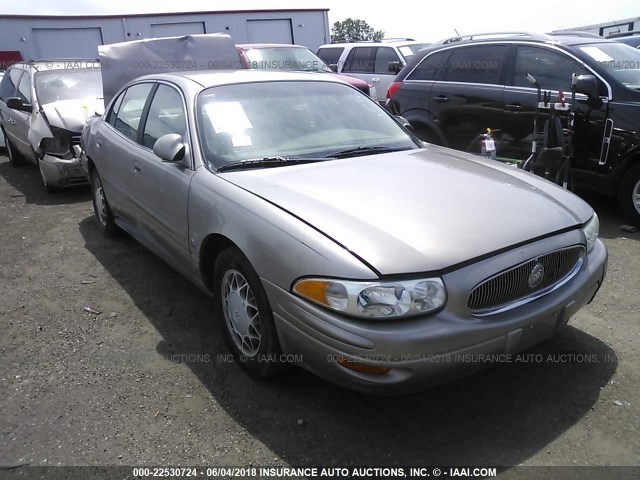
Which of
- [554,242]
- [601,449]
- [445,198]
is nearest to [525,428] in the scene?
[601,449]

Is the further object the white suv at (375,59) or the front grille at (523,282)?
the white suv at (375,59)

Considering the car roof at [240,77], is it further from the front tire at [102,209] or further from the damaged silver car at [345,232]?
the front tire at [102,209]

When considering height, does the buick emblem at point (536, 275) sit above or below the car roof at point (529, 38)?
below

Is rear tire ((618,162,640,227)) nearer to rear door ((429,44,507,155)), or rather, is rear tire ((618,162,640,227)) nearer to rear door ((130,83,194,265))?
rear door ((429,44,507,155))

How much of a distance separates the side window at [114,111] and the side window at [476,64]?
389 cm

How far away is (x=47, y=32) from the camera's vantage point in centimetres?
2406

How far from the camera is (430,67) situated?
22.7ft

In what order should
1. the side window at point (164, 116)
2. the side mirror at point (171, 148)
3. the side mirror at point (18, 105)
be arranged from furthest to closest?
the side mirror at point (18, 105) → the side window at point (164, 116) → the side mirror at point (171, 148)

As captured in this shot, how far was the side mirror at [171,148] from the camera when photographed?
332 cm

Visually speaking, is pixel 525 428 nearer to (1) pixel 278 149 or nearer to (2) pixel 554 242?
(2) pixel 554 242

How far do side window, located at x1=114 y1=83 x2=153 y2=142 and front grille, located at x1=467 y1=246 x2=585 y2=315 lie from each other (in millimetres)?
3042

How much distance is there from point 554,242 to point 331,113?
1.80 metres

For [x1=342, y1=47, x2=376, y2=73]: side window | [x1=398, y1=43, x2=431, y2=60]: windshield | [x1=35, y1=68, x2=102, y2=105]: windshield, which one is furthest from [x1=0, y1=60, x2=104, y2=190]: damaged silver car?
[x1=398, y1=43, x2=431, y2=60]: windshield

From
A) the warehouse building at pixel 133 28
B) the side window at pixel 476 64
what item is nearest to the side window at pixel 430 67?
the side window at pixel 476 64
